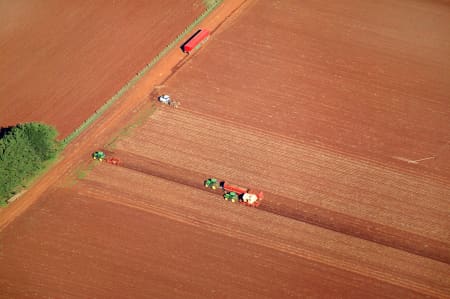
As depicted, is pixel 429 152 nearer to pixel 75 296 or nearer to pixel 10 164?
pixel 75 296

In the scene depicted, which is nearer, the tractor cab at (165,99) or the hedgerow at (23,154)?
the hedgerow at (23,154)

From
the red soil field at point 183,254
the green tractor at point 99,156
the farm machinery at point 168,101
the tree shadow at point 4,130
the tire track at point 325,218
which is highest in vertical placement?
the farm machinery at point 168,101

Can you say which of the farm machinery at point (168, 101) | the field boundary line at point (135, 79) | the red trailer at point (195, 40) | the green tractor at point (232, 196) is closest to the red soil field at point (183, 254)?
the green tractor at point (232, 196)

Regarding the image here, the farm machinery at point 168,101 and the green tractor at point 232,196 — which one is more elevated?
the farm machinery at point 168,101

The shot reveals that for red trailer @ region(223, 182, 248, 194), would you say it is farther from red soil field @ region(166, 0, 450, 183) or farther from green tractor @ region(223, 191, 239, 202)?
red soil field @ region(166, 0, 450, 183)

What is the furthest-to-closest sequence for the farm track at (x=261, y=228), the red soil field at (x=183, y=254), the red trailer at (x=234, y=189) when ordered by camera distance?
the red trailer at (x=234, y=189) → the farm track at (x=261, y=228) → the red soil field at (x=183, y=254)

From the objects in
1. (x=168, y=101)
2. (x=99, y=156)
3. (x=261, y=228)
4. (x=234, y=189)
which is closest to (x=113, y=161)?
(x=99, y=156)

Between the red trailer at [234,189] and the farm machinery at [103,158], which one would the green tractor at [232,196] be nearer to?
the red trailer at [234,189]
